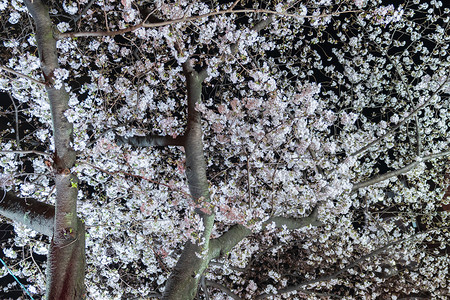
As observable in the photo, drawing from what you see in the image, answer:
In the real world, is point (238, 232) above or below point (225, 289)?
above

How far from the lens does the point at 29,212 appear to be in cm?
441

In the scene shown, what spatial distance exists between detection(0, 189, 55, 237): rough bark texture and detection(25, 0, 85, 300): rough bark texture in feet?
1.29

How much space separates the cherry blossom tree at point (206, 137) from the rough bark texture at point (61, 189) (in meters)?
0.02

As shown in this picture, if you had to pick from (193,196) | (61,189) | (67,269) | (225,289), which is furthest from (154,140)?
(225,289)

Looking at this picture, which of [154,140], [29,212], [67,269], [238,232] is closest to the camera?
[67,269]

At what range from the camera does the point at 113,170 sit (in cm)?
700

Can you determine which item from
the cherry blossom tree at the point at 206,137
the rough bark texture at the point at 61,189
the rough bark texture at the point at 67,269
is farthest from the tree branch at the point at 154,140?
the rough bark texture at the point at 67,269

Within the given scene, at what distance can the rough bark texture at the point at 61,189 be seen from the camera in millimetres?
3693

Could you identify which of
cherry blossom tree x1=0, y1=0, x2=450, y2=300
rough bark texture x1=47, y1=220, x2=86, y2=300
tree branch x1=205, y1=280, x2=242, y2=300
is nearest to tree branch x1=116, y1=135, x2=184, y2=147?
cherry blossom tree x1=0, y1=0, x2=450, y2=300

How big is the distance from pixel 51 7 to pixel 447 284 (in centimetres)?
1380

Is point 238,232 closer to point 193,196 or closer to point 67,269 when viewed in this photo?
point 193,196

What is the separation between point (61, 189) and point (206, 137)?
218 inches

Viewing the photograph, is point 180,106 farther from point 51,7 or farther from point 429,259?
point 429,259

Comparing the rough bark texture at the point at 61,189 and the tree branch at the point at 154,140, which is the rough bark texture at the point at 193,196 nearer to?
the tree branch at the point at 154,140
